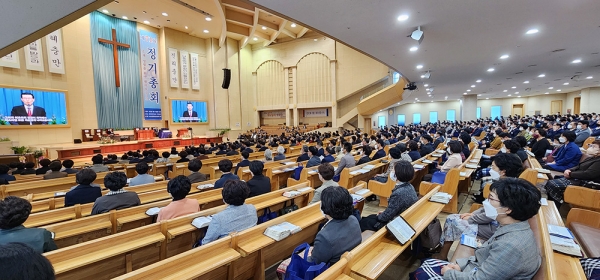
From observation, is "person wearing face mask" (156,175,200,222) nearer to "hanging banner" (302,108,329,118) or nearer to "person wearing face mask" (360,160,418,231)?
"person wearing face mask" (360,160,418,231)

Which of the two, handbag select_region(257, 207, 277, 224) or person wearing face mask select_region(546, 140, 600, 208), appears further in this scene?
person wearing face mask select_region(546, 140, 600, 208)

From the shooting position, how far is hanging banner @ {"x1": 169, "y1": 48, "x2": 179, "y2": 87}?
1631 centimetres

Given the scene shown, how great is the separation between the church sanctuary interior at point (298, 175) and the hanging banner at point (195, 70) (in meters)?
2.86

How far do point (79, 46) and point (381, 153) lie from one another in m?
15.1

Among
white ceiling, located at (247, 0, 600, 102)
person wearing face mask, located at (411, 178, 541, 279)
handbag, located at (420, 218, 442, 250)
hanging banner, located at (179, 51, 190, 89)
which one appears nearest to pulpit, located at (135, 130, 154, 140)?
hanging banner, located at (179, 51, 190, 89)

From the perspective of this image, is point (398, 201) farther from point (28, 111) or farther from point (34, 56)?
point (34, 56)

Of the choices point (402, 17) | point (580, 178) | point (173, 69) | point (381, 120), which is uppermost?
point (173, 69)

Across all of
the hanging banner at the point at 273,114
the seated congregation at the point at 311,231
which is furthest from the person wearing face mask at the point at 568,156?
the hanging banner at the point at 273,114

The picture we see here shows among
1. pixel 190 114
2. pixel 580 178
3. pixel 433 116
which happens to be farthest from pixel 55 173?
pixel 433 116

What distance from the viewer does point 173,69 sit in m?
16.5

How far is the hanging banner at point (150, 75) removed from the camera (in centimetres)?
1550

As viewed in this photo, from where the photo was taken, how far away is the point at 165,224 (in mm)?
2227

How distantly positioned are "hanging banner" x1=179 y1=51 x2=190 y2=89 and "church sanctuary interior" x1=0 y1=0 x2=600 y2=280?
2.32 m

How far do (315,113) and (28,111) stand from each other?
17063 mm
